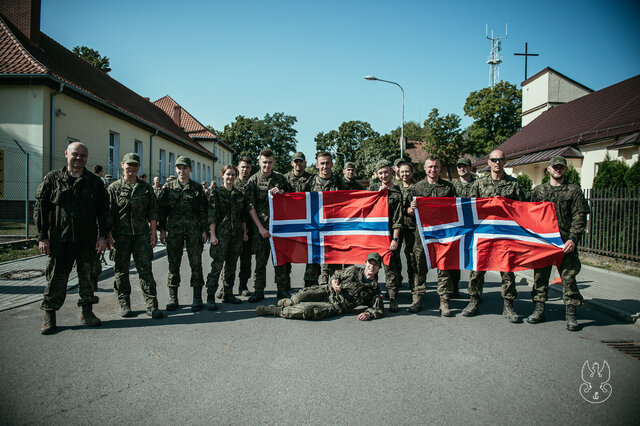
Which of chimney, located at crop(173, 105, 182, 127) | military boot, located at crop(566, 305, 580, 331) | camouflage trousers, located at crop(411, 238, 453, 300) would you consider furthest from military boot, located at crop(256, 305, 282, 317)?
chimney, located at crop(173, 105, 182, 127)

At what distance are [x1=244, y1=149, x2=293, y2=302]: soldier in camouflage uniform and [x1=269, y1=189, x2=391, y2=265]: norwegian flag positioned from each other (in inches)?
6.2

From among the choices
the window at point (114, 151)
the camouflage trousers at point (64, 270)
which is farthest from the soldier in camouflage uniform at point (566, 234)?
the window at point (114, 151)

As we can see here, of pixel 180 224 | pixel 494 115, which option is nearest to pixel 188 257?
pixel 180 224

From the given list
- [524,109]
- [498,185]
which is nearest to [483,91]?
[524,109]

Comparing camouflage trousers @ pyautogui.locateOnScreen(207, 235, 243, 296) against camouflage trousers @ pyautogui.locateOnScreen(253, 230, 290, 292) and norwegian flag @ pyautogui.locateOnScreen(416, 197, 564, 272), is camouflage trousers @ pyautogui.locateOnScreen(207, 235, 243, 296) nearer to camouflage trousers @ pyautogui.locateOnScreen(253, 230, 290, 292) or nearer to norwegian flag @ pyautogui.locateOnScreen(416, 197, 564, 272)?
camouflage trousers @ pyautogui.locateOnScreen(253, 230, 290, 292)

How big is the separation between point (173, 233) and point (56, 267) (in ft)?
5.09

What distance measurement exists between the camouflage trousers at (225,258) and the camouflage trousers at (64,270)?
1.61m

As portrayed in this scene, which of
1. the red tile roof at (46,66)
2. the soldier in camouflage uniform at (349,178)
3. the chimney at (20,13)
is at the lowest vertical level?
the soldier in camouflage uniform at (349,178)

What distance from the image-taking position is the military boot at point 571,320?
4.98 metres

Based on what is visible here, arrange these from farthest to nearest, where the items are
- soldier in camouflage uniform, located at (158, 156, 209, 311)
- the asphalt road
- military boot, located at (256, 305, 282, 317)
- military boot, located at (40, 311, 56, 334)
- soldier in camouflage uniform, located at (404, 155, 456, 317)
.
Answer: soldier in camouflage uniform, located at (158, 156, 209, 311) → soldier in camouflage uniform, located at (404, 155, 456, 317) → military boot, located at (256, 305, 282, 317) → military boot, located at (40, 311, 56, 334) → the asphalt road

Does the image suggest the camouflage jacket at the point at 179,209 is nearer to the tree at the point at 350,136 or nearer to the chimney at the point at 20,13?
the chimney at the point at 20,13

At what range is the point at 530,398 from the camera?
10.3ft

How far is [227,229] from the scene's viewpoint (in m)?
6.22

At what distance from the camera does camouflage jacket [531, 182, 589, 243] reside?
5.38 metres
